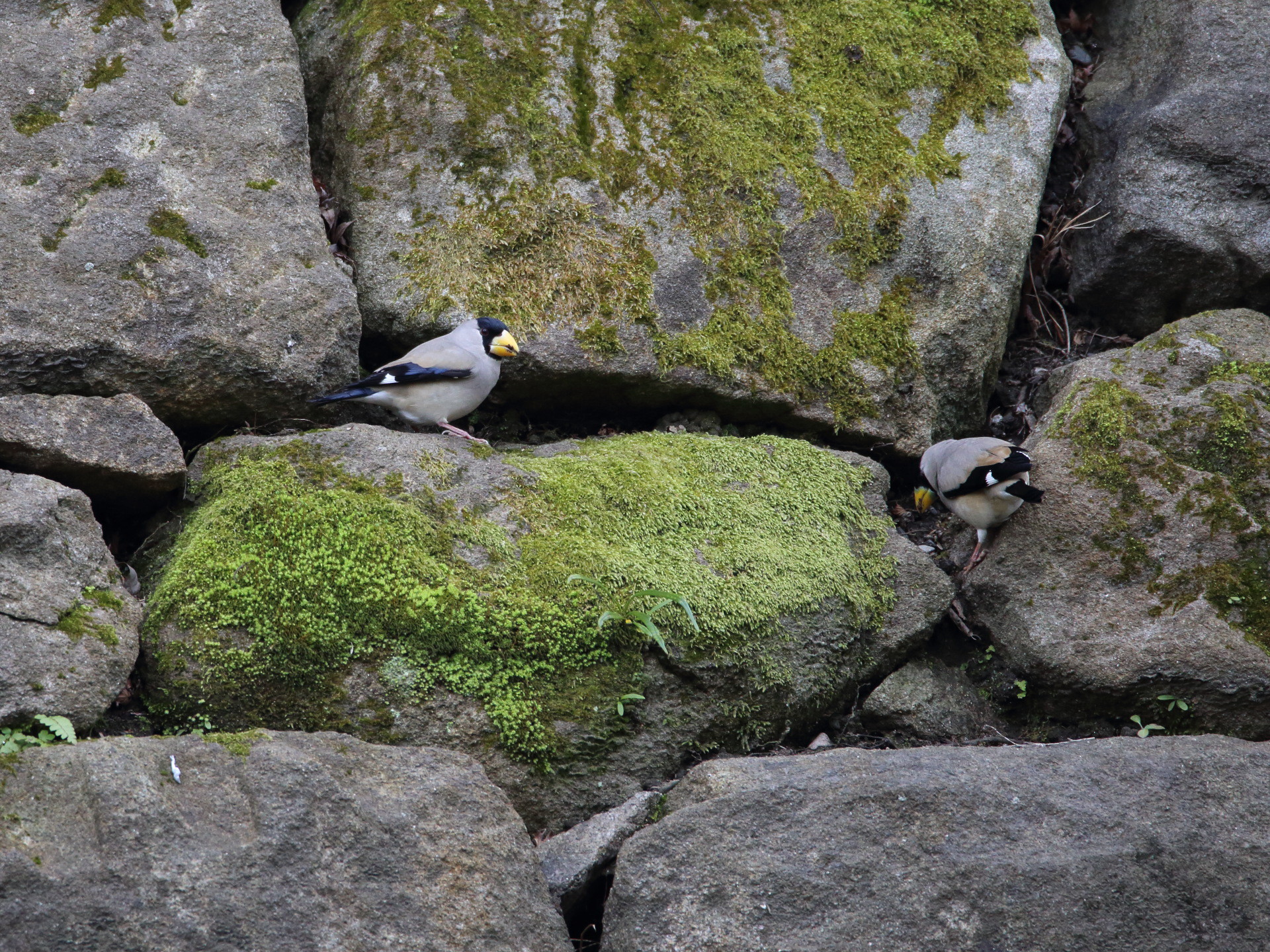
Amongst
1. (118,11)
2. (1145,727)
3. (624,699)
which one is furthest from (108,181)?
(1145,727)

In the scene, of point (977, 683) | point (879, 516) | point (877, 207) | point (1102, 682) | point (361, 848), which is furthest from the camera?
point (877, 207)

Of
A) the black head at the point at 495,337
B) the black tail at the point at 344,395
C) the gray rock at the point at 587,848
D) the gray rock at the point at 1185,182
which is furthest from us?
the gray rock at the point at 1185,182

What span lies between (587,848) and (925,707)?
1.69 metres

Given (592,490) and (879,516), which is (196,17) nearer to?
(592,490)

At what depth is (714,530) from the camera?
14.9ft

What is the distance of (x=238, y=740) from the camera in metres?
3.23

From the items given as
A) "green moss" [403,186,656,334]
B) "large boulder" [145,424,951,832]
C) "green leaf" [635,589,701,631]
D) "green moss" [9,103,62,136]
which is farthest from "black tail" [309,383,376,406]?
"green moss" [9,103,62,136]

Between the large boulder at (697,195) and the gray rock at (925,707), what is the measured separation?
1424mm

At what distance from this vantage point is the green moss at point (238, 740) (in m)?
3.19

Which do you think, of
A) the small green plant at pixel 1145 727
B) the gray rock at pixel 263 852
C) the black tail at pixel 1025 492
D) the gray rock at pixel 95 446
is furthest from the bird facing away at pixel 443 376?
the small green plant at pixel 1145 727

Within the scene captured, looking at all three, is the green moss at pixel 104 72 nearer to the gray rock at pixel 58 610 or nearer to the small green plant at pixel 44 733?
the gray rock at pixel 58 610

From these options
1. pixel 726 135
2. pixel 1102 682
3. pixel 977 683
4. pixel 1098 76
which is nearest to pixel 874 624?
pixel 977 683

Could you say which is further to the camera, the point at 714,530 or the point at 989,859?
the point at 714,530

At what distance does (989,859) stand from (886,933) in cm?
42
